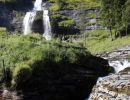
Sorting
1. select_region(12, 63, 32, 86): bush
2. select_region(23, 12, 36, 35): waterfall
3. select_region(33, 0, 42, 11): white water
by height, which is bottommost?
select_region(12, 63, 32, 86): bush

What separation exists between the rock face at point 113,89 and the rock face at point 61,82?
17.6ft

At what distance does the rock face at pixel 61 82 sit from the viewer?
1487 inches

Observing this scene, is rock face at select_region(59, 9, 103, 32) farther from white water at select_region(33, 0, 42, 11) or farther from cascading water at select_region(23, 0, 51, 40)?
white water at select_region(33, 0, 42, 11)

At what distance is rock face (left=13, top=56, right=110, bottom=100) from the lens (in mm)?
37781

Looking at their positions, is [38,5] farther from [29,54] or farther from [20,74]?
[20,74]

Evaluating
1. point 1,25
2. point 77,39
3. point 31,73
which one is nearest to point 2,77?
point 31,73

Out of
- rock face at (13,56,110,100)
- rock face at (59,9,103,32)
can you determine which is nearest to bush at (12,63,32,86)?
rock face at (13,56,110,100)

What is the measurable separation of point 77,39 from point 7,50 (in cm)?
7823

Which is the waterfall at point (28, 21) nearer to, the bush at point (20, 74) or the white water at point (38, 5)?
the white water at point (38, 5)

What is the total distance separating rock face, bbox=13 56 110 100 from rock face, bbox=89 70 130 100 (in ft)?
17.6

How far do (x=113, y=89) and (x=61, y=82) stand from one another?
7.89 metres

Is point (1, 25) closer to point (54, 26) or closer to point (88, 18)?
point (54, 26)

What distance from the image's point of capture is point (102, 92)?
3356cm

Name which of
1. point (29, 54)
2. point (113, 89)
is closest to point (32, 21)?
point (29, 54)
